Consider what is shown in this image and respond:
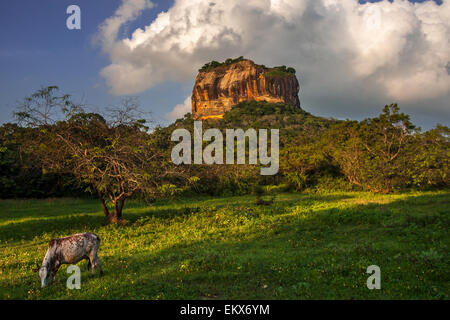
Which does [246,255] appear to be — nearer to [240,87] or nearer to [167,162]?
[167,162]

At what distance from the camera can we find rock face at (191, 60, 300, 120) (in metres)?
130

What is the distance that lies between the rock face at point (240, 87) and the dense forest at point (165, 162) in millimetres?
82786

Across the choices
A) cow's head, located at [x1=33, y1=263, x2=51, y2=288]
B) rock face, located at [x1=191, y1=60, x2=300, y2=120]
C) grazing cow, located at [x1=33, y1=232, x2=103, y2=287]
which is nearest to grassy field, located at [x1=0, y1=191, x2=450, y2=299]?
cow's head, located at [x1=33, y1=263, x2=51, y2=288]

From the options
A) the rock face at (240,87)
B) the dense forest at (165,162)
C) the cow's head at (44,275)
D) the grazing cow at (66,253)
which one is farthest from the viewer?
the rock face at (240,87)

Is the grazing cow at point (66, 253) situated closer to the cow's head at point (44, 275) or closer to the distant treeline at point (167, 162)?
the cow's head at point (44, 275)

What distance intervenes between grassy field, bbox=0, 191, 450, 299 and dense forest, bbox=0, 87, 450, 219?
2.68 metres

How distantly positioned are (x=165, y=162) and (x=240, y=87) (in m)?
119

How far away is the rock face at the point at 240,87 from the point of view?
130m

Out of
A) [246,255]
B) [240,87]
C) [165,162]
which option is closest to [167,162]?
[165,162]

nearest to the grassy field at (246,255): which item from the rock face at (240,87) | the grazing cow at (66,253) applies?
the grazing cow at (66,253)

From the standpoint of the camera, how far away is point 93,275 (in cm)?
814

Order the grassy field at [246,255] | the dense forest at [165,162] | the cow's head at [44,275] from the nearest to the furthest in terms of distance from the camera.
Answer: the grassy field at [246,255], the cow's head at [44,275], the dense forest at [165,162]
